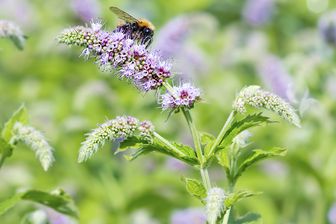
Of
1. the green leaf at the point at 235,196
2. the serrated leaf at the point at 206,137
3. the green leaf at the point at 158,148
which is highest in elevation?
the serrated leaf at the point at 206,137

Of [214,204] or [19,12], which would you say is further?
[19,12]

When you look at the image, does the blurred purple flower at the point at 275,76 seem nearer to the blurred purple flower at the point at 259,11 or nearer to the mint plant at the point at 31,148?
the mint plant at the point at 31,148

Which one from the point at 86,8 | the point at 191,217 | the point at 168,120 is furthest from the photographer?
the point at 86,8

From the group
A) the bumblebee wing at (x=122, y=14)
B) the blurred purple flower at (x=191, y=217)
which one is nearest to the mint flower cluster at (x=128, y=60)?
the bumblebee wing at (x=122, y=14)

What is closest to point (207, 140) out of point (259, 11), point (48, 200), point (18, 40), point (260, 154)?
point (260, 154)

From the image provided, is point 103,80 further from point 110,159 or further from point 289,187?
point 289,187

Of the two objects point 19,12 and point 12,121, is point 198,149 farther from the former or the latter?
point 19,12

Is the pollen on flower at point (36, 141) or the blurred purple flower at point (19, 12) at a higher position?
the blurred purple flower at point (19, 12)
